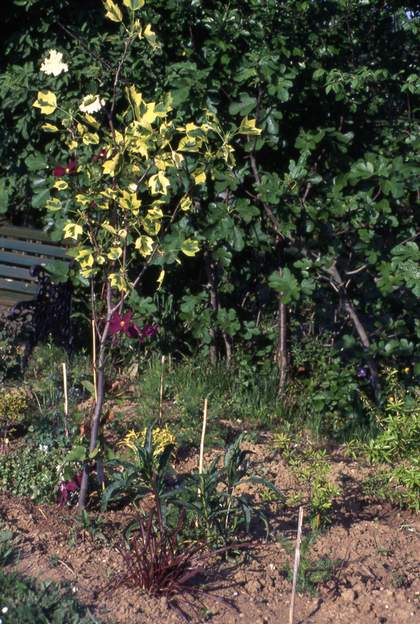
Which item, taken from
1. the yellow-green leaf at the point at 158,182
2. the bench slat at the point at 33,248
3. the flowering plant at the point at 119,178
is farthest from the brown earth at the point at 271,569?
the bench slat at the point at 33,248

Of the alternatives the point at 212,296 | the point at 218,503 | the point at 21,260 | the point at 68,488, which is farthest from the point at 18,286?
the point at 218,503

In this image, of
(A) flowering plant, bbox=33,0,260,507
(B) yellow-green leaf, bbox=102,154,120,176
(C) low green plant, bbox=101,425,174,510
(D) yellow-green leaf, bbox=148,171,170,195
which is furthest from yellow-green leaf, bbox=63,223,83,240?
(C) low green plant, bbox=101,425,174,510

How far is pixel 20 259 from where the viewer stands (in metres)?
7.45

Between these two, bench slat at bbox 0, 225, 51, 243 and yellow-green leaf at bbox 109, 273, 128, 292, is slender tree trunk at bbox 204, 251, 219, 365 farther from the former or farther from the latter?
yellow-green leaf at bbox 109, 273, 128, 292

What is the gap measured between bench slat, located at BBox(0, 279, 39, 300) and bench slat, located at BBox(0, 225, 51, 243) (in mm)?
335

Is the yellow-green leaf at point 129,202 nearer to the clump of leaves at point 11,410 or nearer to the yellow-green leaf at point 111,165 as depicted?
the yellow-green leaf at point 111,165

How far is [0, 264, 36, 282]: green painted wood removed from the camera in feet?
24.4

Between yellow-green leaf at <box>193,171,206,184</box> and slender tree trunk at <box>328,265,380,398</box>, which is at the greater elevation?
yellow-green leaf at <box>193,171,206,184</box>

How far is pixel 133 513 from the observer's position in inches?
179

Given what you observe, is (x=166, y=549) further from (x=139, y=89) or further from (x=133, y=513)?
(x=139, y=89)

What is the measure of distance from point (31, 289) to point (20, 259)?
0.23m

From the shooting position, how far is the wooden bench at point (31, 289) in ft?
21.9

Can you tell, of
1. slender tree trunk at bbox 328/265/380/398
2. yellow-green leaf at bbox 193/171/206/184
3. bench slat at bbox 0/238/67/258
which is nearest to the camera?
yellow-green leaf at bbox 193/171/206/184

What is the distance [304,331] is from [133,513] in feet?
6.82
